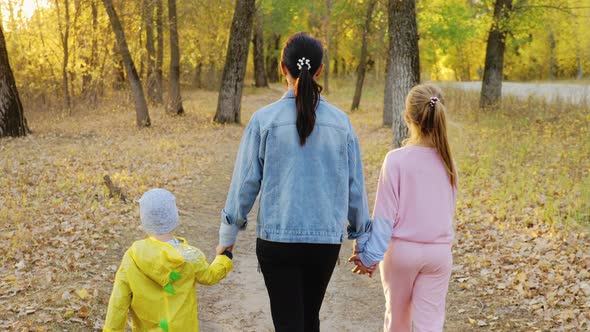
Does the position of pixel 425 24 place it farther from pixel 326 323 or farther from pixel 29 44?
pixel 29 44

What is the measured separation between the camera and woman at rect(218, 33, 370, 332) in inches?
123

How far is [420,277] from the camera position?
3678 mm

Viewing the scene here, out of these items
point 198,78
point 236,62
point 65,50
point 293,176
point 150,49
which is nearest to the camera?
point 293,176

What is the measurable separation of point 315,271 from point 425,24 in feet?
61.4

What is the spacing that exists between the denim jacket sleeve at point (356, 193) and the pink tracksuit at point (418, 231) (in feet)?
0.72

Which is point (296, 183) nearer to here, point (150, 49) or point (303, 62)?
point (303, 62)

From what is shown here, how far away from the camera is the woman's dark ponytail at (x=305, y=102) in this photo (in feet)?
10.2

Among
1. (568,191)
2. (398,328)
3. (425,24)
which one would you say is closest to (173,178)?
(568,191)

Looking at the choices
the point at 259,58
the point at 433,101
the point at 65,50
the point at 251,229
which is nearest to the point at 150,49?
the point at 65,50

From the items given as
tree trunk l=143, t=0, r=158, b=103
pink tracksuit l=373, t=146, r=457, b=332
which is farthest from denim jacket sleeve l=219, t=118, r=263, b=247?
tree trunk l=143, t=0, r=158, b=103

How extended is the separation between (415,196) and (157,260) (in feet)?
5.57

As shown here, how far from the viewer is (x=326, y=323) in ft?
19.9

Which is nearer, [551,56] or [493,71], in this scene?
[493,71]

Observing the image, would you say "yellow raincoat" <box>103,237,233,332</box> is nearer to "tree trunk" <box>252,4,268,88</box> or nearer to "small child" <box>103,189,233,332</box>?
"small child" <box>103,189,233,332</box>
